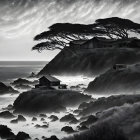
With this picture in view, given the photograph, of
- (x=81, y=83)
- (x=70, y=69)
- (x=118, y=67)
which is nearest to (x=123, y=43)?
(x=70, y=69)

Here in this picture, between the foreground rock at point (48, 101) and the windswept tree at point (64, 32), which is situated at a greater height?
the windswept tree at point (64, 32)

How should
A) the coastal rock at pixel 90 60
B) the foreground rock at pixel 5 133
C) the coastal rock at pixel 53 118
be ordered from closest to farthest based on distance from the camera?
the foreground rock at pixel 5 133
the coastal rock at pixel 53 118
the coastal rock at pixel 90 60

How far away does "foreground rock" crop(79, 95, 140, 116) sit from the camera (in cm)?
4058

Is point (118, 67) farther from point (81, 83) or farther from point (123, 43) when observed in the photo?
point (123, 43)

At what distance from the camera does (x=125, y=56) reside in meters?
80.4

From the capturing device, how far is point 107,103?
1657 inches

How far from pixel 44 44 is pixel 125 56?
24014mm

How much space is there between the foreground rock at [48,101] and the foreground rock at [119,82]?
4.74 meters

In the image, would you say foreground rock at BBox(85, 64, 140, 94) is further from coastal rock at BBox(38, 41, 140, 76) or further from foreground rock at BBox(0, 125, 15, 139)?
coastal rock at BBox(38, 41, 140, 76)

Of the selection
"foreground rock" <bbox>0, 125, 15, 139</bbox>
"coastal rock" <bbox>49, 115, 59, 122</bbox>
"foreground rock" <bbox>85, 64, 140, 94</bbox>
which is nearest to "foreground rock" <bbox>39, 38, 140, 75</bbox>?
"foreground rock" <bbox>85, 64, 140, 94</bbox>

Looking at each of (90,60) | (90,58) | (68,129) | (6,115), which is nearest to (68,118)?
(68,129)

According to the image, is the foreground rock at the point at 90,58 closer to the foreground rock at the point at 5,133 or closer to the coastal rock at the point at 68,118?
the coastal rock at the point at 68,118

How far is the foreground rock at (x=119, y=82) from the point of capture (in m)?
50.6

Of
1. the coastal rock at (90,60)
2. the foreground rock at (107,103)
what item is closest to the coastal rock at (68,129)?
the foreground rock at (107,103)
